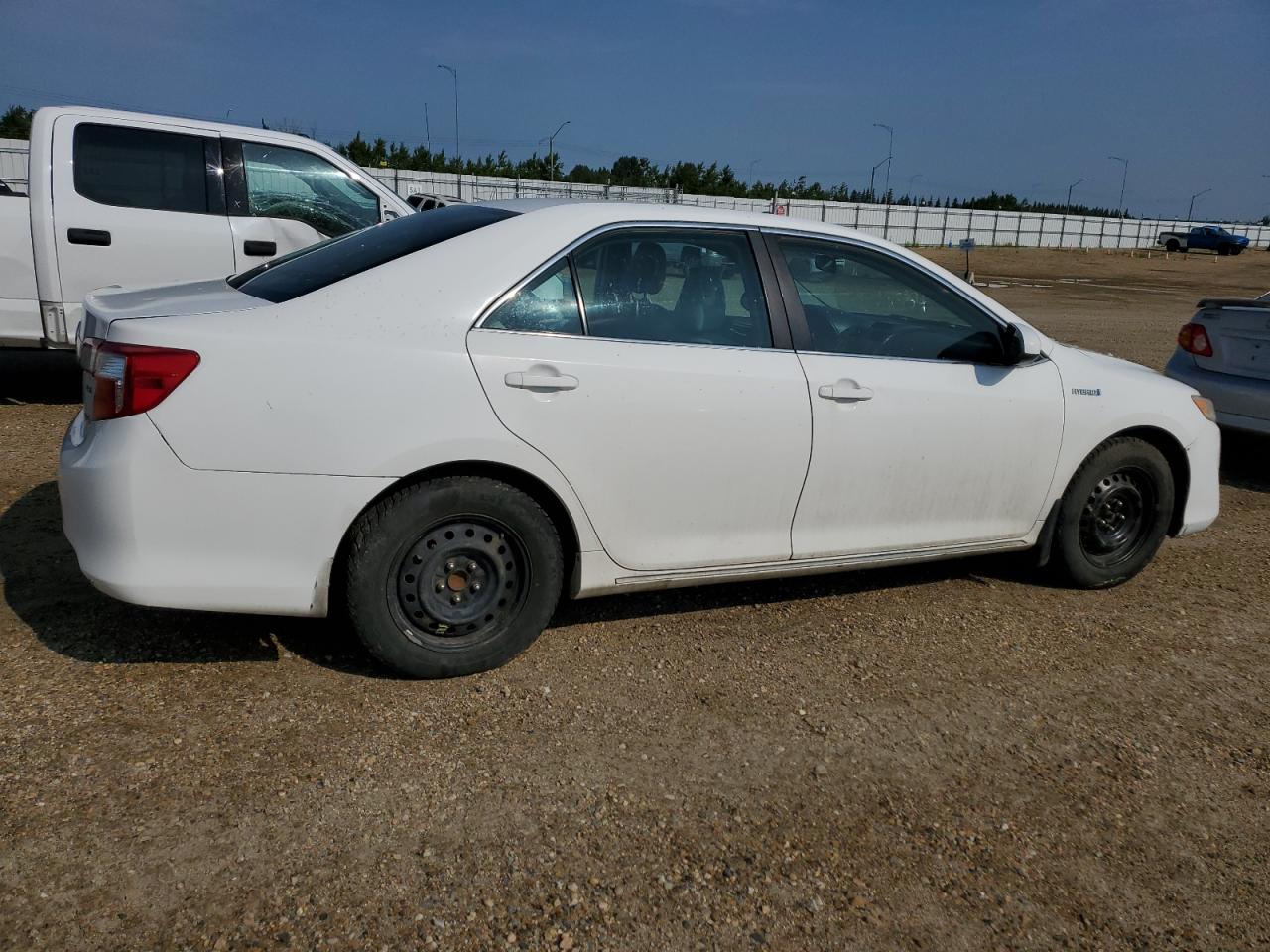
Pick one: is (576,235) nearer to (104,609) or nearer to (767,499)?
(767,499)

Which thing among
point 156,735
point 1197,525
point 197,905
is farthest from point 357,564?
point 1197,525

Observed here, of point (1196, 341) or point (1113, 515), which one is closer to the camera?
point (1113, 515)

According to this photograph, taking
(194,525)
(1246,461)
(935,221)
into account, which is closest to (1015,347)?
(194,525)

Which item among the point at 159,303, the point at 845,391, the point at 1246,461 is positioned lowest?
the point at 1246,461

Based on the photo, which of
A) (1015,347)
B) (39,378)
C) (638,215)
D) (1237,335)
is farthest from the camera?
(39,378)

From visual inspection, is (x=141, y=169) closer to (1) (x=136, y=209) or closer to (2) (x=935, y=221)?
(1) (x=136, y=209)

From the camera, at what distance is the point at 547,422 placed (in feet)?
11.5

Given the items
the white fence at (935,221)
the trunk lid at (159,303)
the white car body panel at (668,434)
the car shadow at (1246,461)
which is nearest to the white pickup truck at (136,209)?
the trunk lid at (159,303)

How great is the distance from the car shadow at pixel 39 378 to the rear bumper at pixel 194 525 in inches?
204

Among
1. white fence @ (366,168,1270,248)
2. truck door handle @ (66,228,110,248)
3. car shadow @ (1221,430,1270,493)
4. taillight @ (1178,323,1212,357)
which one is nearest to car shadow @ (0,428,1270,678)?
truck door handle @ (66,228,110,248)

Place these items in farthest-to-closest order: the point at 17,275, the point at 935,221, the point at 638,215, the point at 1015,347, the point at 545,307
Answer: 1. the point at 935,221
2. the point at 17,275
3. the point at 1015,347
4. the point at 638,215
5. the point at 545,307

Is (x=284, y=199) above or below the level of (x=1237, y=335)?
above

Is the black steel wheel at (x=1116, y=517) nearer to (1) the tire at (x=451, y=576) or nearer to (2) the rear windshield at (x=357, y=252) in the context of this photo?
(1) the tire at (x=451, y=576)

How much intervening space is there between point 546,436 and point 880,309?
65.8 inches
